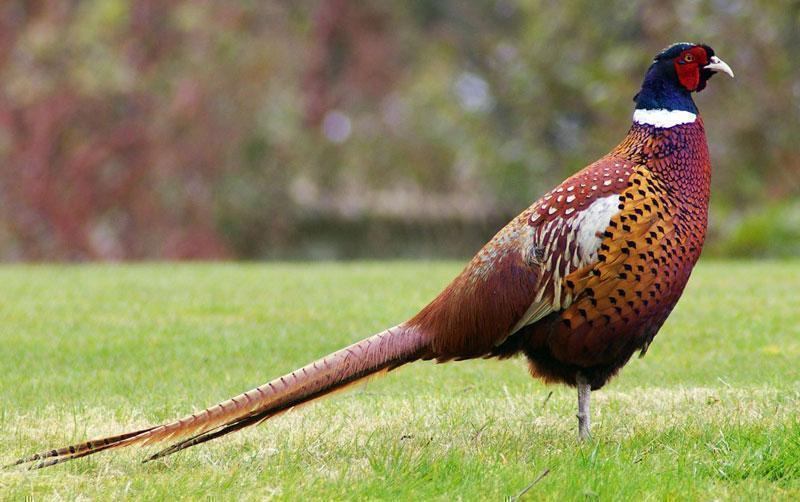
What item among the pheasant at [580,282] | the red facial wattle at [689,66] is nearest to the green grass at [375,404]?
the pheasant at [580,282]

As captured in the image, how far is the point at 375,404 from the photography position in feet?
16.9

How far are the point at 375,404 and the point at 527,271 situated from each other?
1181 mm

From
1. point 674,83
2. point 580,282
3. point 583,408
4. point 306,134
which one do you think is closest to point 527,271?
point 580,282

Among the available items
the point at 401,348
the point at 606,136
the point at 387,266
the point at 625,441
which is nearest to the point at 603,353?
the point at 625,441

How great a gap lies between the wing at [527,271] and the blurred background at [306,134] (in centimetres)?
929

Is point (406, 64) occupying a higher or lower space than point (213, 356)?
higher

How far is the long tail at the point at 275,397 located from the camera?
147 inches

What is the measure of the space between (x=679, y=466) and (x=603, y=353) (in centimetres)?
57

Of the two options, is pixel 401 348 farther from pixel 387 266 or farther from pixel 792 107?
pixel 792 107

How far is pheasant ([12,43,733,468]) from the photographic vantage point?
420cm

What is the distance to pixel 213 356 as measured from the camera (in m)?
6.33

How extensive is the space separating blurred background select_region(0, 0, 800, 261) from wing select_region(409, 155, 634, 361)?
9290mm

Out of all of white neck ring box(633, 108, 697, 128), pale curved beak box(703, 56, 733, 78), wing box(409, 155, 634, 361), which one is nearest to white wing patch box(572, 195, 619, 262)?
wing box(409, 155, 634, 361)

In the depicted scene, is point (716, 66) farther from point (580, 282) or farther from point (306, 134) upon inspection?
point (306, 134)
